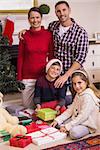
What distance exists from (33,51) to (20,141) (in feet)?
3.53

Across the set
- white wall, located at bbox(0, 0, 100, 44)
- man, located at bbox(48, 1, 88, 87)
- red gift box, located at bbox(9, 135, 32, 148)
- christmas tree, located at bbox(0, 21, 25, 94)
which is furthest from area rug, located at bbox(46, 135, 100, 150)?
white wall, located at bbox(0, 0, 100, 44)

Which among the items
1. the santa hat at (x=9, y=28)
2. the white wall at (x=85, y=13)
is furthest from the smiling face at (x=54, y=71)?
the white wall at (x=85, y=13)

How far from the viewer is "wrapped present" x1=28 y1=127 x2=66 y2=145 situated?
237 centimetres

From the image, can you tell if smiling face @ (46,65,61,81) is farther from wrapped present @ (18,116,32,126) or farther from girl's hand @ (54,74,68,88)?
wrapped present @ (18,116,32,126)

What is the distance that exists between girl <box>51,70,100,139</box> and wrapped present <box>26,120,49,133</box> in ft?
0.30

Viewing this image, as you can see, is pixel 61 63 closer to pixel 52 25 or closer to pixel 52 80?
pixel 52 80

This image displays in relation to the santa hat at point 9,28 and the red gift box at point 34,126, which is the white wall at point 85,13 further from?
the red gift box at point 34,126

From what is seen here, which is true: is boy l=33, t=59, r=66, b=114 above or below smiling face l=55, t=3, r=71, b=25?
below

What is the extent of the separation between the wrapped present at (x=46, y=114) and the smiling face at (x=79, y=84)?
342 mm

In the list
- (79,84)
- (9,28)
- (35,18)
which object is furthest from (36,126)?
(9,28)

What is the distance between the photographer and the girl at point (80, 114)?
247cm

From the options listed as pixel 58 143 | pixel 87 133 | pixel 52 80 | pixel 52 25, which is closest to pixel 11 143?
pixel 58 143

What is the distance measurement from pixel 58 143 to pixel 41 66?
1.00m

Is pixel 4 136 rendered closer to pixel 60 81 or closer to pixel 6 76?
pixel 60 81
